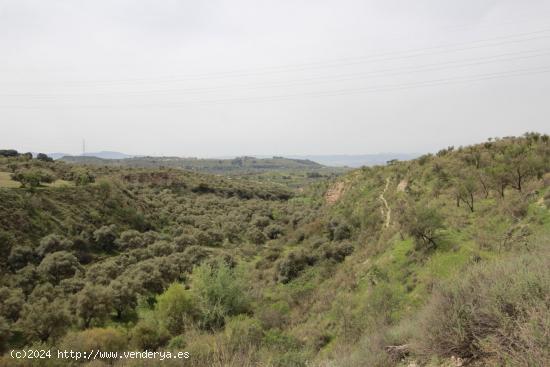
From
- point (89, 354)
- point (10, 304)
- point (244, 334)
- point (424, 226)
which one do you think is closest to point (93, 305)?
point (10, 304)

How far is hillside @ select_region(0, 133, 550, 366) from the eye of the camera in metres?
6.83

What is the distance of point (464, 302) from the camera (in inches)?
272

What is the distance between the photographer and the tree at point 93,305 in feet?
72.6

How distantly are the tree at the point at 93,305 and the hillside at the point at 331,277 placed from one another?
3.8 inches

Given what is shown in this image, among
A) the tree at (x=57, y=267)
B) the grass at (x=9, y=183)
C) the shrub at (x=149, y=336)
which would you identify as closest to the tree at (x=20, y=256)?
the tree at (x=57, y=267)

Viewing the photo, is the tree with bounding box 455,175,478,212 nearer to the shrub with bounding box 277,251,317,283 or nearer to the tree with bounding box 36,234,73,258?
the shrub with bounding box 277,251,317,283

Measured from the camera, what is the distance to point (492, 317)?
6195 mm

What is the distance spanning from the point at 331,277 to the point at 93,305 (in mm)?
16067

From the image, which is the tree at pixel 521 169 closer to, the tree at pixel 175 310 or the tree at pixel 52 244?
the tree at pixel 175 310

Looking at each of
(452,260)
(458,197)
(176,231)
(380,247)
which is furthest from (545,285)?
(176,231)

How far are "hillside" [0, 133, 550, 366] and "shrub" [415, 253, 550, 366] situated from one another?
31mm

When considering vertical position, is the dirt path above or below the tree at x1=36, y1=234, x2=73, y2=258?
above

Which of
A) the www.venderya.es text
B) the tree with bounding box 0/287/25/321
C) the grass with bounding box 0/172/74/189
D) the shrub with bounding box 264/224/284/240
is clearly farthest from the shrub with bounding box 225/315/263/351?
the grass with bounding box 0/172/74/189

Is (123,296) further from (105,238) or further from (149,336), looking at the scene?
(105,238)
